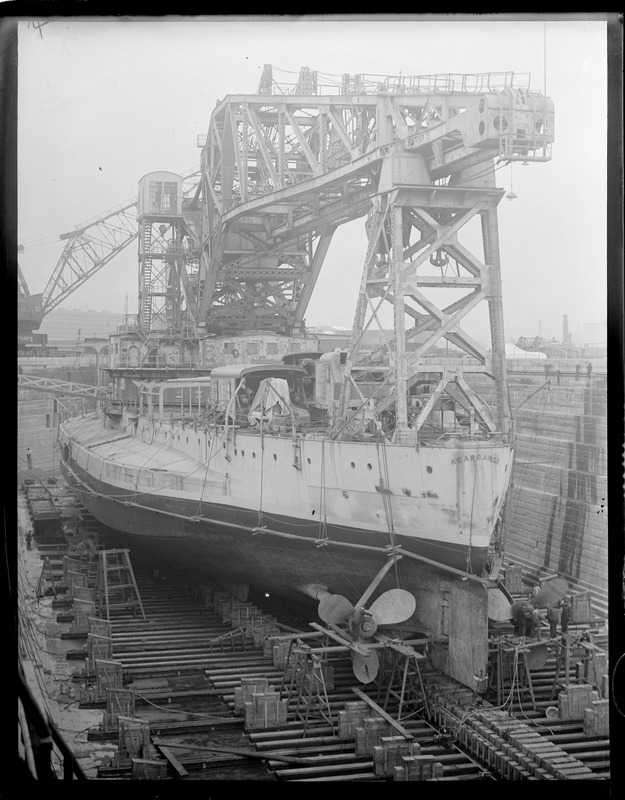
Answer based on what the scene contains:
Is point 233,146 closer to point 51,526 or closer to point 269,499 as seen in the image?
point 269,499

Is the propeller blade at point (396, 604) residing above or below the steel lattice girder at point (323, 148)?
below

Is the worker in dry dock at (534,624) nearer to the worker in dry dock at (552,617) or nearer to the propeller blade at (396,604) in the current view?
the worker in dry dock at (552,617)

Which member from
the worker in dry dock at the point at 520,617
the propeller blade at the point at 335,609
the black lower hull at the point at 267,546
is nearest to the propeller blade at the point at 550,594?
the worker in dry dock at the point at 520,617

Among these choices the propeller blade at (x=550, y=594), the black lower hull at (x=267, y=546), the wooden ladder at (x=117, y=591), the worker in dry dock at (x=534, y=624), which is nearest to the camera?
the black lower hull at (x=267, y=546)

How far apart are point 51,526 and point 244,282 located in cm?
409

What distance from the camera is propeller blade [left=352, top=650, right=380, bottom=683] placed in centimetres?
660

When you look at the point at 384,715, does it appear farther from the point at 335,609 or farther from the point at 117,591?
the point at 117,591

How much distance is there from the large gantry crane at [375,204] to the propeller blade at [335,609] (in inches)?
66.3

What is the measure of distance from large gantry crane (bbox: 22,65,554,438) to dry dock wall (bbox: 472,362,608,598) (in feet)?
3.49

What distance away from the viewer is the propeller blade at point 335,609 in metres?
6.73

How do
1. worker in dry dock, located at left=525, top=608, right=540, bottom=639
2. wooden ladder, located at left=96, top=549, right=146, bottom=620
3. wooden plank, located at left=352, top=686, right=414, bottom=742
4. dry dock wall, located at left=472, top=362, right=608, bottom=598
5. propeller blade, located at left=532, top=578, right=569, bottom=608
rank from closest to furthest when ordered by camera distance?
1. wooden plank, located at left=352, top=686, right=414, bottom=742
2. worker in dry dock, located at left=525, top=608, right=540, bottom=639
3. propeller blade, located at left=532, top=578, right=569, bottom=608
4. dry dock wall, located at left=472, top=362, right=608, bottom=598
5. wooden ladder, located at left=96, top=549, right=146, bottom=620

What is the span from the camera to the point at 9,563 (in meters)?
5.18

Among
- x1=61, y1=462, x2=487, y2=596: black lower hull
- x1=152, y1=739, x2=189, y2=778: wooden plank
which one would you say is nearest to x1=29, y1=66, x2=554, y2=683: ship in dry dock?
x1=61, y1=462, x2=487, y2=596: black lower hull

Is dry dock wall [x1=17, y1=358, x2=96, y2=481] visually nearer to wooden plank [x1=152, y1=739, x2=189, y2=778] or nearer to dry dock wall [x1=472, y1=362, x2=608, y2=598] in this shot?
wooden plank [x1=152, y1=739, x2=189, y2=778]
